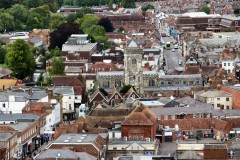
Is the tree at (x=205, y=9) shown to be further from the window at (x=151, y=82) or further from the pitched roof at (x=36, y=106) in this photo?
the pitched roof at (x=36, y=106)

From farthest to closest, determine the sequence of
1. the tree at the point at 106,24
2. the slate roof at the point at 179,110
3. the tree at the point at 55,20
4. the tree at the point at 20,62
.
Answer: the tree at the point at 55,20, the tree at the point at 106,24, the tree at the point at 20,62, the slate roof at the point at 179,110

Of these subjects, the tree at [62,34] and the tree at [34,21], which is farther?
the tree at [34,21]

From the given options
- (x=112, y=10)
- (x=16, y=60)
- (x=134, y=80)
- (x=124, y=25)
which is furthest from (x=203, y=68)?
(x=112, y=10)

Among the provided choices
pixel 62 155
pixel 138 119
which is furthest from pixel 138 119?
pixel 62 155

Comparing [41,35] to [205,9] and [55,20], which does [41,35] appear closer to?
[55,20]

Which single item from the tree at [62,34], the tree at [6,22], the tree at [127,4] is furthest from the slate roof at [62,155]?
→ the tree at [127,4]

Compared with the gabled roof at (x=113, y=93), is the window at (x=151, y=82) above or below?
below
